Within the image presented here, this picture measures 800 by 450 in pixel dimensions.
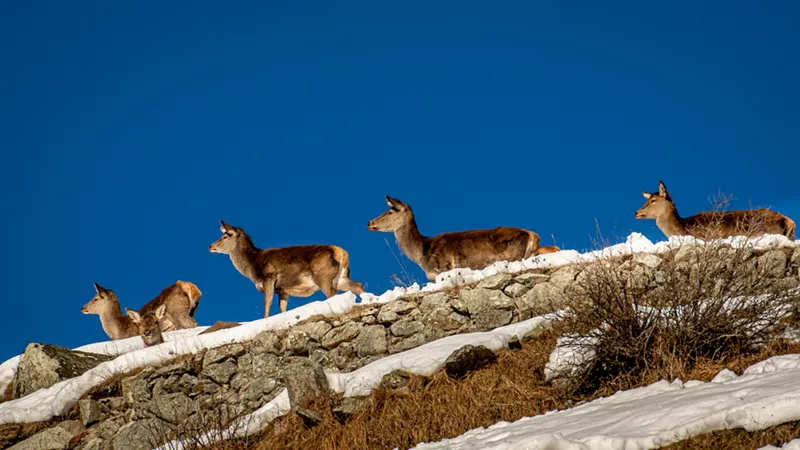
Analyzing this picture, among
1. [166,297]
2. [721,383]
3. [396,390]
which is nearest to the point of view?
[721,383]

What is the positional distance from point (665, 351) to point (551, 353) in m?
1.33

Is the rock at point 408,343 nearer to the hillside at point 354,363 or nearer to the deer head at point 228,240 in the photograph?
the hillside at point 354,363

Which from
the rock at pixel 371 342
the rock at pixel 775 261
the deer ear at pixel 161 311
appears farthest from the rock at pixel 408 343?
the deer ear at pixel 161 311

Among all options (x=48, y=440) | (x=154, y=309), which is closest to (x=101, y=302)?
(x=154, y=309)

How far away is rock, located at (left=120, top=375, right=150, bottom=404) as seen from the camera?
1522 centimetres

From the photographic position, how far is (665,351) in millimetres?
9039

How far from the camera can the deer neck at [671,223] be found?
19.0 metres

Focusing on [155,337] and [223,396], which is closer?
[223,396]

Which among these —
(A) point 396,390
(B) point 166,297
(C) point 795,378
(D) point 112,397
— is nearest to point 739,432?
(C) point 795,378

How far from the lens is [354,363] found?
1401cm

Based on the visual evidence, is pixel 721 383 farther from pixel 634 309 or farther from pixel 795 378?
pixel 634 309

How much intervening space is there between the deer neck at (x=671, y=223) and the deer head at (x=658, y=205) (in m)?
0.04

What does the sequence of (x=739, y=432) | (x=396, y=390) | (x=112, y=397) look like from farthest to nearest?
(x=112, y=397)
(x=396, y=390)
(x=739, y=432)

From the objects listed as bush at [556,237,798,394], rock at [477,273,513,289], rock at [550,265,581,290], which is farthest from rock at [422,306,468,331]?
bush at [556,237,798,394]
